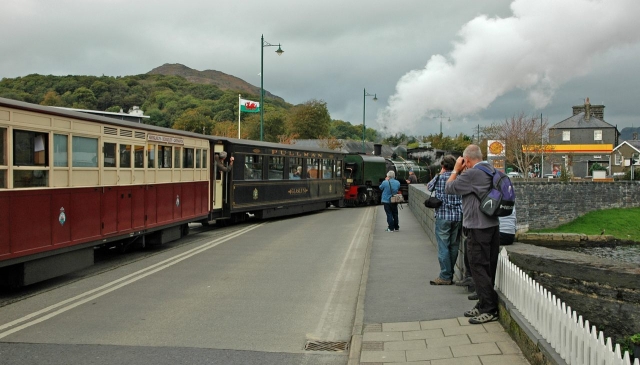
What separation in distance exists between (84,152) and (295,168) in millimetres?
15099

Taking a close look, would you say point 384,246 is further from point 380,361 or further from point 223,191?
point 380,361

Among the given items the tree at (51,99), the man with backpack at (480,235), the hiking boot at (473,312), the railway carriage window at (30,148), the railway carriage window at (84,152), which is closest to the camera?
the man with backpack at (480,235)

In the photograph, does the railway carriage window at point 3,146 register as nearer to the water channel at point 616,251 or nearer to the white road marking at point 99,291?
the white road marking at point 99,291

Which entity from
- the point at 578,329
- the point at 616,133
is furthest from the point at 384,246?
the point at 616,133

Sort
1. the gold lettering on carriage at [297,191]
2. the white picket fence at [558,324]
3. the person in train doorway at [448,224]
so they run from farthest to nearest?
the gold lettering on carriage at [297,191] → the person in train doorway at [448,224] → the white picket fence at [558,324]

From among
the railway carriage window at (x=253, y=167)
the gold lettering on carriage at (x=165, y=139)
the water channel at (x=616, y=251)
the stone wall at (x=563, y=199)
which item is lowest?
the water channel at (x=616, y=251)

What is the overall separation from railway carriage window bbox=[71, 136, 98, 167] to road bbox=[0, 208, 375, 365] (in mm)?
2090

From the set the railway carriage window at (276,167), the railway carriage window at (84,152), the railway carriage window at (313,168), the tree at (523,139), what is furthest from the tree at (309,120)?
the railway carriage window at (84,152)

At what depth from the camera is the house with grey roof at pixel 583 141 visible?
8050 cm

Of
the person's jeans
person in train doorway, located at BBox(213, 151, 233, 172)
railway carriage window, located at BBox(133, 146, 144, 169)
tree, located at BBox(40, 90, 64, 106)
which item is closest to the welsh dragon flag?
tree, located at BBox(40, 90, 64, 106)

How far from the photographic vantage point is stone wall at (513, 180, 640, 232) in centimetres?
4384

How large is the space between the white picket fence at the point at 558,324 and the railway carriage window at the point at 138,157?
8427 millimetres

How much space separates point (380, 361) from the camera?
5.70 metres

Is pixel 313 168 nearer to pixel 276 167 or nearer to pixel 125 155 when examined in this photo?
pixel 276 167
